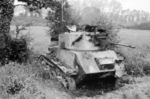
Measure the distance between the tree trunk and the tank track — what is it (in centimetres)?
183

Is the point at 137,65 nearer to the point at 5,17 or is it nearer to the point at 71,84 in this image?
the point at 71,84

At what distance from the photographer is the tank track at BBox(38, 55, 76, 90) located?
6.92 metres

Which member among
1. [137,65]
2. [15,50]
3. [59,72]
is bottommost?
[137,65]

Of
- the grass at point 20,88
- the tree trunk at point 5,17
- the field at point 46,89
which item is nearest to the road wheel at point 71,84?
the field at point 46,89

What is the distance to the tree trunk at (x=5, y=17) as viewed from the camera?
8023mm

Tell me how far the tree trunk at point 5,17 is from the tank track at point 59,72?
1828 millimetres

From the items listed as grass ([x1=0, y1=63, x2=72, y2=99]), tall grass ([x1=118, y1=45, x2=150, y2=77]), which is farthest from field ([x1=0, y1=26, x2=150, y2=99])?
tall grass ([x1=118, y1=45, x2=150, y2=77])

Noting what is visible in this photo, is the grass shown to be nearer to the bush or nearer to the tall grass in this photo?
the bush

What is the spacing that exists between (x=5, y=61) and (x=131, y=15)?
115ft

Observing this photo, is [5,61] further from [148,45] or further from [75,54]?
[148,45]

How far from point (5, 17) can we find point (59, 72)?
3.04 m

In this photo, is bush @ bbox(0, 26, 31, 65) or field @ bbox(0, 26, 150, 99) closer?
field @ bbox(0, 26, 150, 99)

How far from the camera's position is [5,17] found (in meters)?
8.34

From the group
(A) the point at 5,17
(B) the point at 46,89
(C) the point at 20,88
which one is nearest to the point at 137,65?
(B) the point at 46,89
